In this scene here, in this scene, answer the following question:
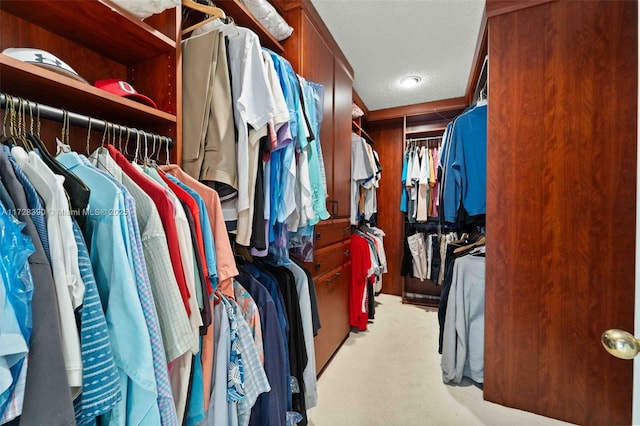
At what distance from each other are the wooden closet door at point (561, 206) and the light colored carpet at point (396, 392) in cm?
13

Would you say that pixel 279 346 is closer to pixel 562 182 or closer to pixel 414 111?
pixel 562 182

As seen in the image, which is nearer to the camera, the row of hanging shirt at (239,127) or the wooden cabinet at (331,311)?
the row of hanging shirt at (239,127)

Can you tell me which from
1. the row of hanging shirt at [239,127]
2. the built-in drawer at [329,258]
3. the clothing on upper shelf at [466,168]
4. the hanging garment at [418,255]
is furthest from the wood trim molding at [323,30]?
the hanging garment at [418,255]

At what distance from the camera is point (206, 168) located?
0.97m

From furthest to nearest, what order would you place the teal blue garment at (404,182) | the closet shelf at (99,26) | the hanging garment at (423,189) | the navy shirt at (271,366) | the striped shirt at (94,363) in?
the teal blue garment at (404,182) < the hanging garment at (423,189) < the navy shirt at (271,366) < the closet shelf at (99,26) < the striped shirt at (94,363)

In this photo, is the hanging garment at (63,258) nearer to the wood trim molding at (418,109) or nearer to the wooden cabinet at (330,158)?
the wooden cabinet at (330,158)

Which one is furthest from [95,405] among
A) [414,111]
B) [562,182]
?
[414,111]

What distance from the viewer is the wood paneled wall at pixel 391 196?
10.9ft

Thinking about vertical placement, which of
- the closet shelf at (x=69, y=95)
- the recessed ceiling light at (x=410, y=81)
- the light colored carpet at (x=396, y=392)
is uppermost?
the recessed ceiling light at (x=410, y=81)

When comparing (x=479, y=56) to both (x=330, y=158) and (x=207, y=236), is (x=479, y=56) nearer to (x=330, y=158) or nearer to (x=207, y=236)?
(x=330, y=158)

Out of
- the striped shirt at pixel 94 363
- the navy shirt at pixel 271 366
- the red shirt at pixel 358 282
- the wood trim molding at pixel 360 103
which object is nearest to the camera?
the striped shirt at pixel 94 363

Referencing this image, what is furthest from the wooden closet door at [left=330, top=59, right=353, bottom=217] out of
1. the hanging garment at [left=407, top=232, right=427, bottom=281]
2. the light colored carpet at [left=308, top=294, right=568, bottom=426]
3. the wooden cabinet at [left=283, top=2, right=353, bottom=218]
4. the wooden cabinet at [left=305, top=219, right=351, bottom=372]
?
the hanging garment at [left=407, top=232, right=427, bottom=281]

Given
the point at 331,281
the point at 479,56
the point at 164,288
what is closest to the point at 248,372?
the point at 164,288

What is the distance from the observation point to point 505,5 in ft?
4.74
